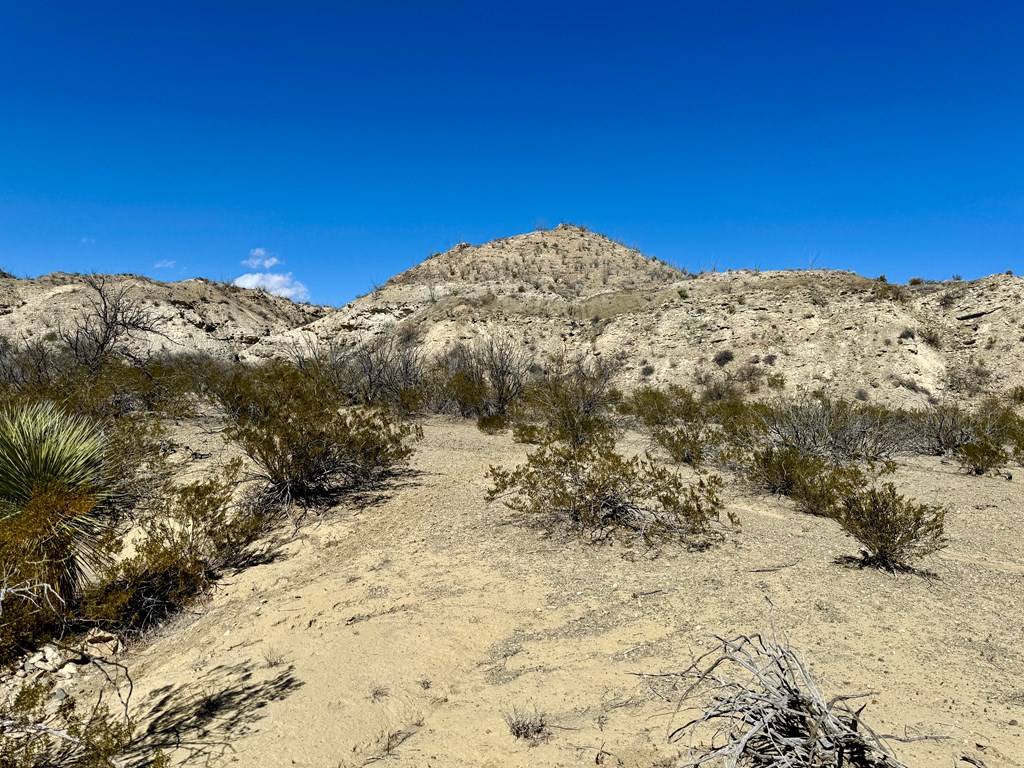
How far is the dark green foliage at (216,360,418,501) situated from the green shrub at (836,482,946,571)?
692 centimetres

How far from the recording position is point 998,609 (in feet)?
17.2

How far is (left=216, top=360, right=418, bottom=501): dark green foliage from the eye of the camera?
8.55 meters

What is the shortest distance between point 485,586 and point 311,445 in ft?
13.5

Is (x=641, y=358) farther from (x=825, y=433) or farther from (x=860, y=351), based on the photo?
→ (x=825, y=433)

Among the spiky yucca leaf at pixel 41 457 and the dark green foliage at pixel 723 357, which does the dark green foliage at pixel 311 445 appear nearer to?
the spiky yucca leaf at pixel 41 457

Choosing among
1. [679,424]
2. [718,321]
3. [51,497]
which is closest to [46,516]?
[51,497]

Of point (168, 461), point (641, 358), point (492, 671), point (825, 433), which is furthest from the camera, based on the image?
point (641, 358)

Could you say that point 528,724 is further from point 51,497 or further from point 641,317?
point 641,317

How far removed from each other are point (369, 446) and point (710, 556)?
5726 millimetres

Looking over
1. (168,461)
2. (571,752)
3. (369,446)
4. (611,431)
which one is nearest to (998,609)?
(571,752)

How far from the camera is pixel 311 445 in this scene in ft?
28.7

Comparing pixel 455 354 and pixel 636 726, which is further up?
pixel 455 354

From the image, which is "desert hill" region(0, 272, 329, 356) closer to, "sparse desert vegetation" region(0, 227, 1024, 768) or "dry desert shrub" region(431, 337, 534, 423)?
"dry desert shrub" region(431, 337, 534, 423)

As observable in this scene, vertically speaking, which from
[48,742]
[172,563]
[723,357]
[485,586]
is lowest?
[485,586]
